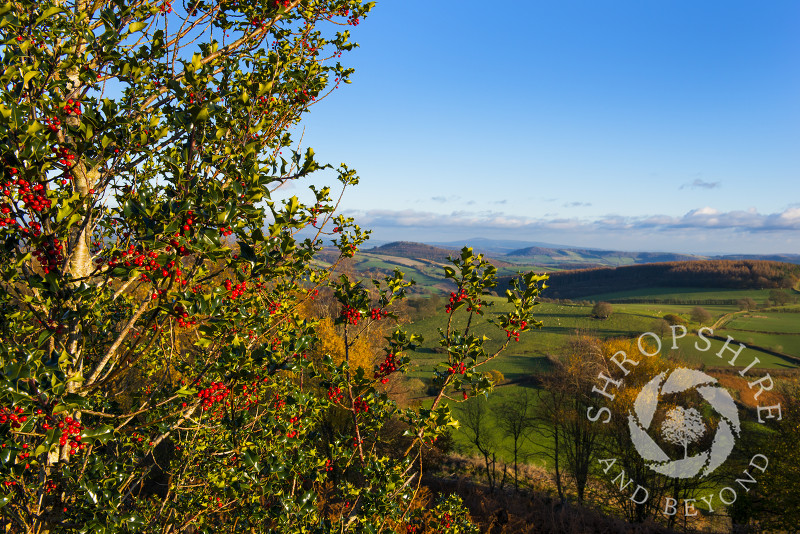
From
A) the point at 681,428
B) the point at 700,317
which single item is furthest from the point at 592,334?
the point at 681,428

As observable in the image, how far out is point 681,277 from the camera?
104 metres

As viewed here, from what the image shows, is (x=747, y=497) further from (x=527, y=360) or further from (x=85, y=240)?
(x=527, y=360)

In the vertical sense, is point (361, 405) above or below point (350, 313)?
below

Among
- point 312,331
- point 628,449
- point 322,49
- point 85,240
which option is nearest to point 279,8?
point 322,49

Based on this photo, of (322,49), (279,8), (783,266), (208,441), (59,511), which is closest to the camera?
(59,511)

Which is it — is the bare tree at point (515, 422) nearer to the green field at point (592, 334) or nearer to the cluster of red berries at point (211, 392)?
the green field at point (592, 334)

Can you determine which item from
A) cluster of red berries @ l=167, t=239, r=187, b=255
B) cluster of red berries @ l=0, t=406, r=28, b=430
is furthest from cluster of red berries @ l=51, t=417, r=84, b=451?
cluster of red berries @ l=167, t=239, r=187, b=255

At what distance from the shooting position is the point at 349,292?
4035 millimetres

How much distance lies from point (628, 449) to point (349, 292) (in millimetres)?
29290

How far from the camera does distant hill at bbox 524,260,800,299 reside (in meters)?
92.6

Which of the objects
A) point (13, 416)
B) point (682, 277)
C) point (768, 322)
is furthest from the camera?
point (682, 277)

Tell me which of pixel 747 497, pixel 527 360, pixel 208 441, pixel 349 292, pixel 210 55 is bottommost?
pixel 527 360

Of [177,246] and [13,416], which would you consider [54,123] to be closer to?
[177,246]

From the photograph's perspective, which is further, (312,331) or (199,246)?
(312,331)
